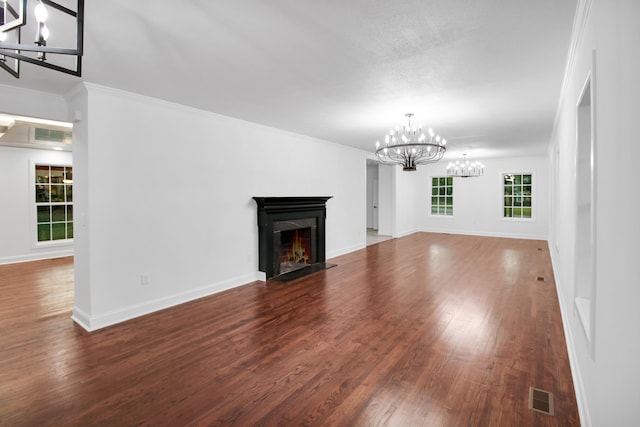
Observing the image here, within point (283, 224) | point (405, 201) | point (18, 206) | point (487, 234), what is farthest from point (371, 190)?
point (18, 206)

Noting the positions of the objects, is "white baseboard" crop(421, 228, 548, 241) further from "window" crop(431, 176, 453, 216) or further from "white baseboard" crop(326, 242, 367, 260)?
"white baseboard" crop(326, 242, 367, 260)

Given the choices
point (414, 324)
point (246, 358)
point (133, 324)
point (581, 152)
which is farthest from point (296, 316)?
point (581, 152)

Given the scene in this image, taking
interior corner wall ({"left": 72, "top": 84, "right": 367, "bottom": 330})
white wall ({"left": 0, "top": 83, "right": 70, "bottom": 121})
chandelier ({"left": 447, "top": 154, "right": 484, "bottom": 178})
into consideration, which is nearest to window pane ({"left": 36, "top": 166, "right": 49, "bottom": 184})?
white wall ({"left": 0, "top": 83, "right": 70, "bottom": 121})

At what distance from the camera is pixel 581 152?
2383 millimetres

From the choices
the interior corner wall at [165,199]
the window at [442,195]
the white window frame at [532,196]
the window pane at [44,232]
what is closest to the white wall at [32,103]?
the interior corner wall at [165,199]

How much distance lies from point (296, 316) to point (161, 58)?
9.57ft

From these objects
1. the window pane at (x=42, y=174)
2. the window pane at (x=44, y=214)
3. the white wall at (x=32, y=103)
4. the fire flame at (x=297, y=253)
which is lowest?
the fire flame at (x=297, y=253)

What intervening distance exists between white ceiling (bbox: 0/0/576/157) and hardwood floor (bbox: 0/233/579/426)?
8.45ft

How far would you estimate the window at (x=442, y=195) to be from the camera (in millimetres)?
11312

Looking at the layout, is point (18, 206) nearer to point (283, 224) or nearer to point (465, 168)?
point (283, 224)

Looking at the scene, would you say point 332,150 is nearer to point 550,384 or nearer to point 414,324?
point 414,324

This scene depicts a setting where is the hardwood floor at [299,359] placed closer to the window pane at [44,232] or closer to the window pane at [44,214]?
the window pane at [44,232]

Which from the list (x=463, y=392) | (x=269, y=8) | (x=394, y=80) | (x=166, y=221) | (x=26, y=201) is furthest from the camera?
(x=26, y=201)

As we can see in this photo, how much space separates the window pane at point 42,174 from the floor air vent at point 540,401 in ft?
30.9
